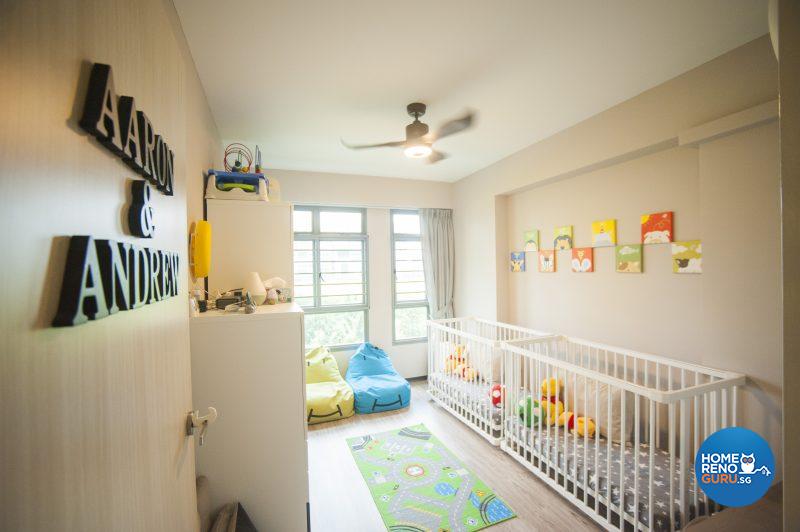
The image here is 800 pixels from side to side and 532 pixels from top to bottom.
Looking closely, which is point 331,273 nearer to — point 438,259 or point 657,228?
point 438,259

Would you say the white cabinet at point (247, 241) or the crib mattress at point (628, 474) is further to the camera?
the white cabinet at point (247, 241)

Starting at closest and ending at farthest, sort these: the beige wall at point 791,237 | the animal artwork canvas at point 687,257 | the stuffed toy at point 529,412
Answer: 1. the beige wall at point 791,237
2. the animal artwork canvas at point 687,257
3. the stuffed toy at point 529,412

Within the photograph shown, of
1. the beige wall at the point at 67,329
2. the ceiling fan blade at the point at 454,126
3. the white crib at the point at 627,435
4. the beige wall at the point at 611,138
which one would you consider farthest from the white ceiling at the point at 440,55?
the white crib at the point at 627,435

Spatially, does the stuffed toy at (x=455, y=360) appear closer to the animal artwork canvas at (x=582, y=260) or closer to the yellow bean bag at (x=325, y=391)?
the yellow bean bag at (x=325, y=391)

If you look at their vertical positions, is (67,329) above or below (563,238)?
below

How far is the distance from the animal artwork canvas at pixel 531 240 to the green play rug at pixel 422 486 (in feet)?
6.62

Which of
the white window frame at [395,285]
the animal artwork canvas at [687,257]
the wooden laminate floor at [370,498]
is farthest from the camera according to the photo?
the white window frame at [395,285]

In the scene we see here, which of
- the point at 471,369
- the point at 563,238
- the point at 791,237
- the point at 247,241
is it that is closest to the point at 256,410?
the point at 247,241

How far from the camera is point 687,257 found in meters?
2.09

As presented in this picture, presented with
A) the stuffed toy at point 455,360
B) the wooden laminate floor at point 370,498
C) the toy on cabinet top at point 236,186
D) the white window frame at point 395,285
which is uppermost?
the toy on cabinet top at point 236,186

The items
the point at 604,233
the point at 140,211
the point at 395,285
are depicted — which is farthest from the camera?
the point at 395,285

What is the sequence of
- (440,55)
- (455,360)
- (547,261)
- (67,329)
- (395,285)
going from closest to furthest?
(67,329) → (440,55) → (547,261) → (455,360) → (395,285)

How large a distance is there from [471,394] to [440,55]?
8.79 ft

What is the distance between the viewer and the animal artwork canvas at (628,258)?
2373 millimetres
